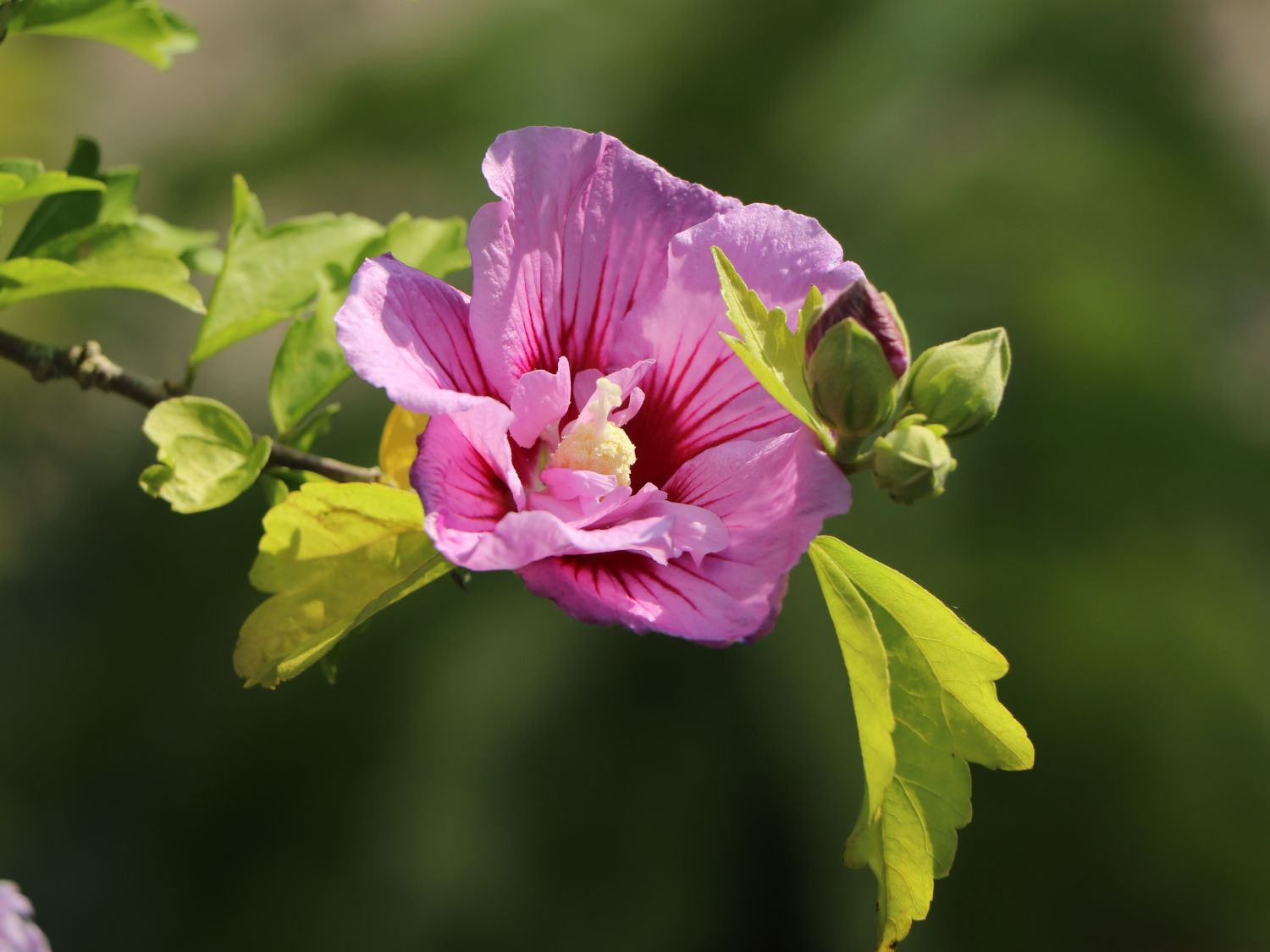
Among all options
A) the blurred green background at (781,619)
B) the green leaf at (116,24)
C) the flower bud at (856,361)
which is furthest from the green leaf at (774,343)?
the blurred green background at (781,619)

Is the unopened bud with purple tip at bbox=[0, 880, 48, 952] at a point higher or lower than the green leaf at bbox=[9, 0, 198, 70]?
lower

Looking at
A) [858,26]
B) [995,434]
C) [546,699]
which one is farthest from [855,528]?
[858,26]

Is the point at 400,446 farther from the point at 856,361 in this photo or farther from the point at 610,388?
the point at 856,361

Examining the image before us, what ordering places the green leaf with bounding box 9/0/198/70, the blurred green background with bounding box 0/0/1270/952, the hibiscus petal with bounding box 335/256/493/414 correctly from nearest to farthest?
1. the hibiscus petal with bounding box 335/256/493/414
2. the green leaf with bounding box 9/0/198/70
3. the blurred green background with bounding box 0/0/1270/952

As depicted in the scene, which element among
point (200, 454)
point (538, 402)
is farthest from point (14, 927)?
point (538, 402)

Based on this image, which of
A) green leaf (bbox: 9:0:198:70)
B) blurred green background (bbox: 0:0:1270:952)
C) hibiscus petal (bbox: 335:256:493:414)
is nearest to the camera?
hibiscus petal (bbox: 335:256:493:414)

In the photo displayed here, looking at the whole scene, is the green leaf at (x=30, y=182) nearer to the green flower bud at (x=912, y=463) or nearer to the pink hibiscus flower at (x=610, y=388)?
the pink hibiscus flower at (x=610, y=388)

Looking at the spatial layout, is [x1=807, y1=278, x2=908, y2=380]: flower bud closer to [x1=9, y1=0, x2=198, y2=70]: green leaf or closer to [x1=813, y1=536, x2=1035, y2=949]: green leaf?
[x1=813, y1=536, x2=1035, y2=949]: green leaf

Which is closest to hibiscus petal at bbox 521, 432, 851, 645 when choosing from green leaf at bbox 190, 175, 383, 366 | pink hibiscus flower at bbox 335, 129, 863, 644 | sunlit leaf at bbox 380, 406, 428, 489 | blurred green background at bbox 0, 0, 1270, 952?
pink hibiscus flower at bbox 335, 129, 863, 644

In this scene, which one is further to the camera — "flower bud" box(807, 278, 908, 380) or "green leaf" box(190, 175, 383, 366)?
"green leaf" box(190, 175, 383, 366)

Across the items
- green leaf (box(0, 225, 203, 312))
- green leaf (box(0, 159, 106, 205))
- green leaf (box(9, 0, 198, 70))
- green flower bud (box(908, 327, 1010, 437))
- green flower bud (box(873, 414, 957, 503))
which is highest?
green leaf (box(9, 0, 198, 70))
